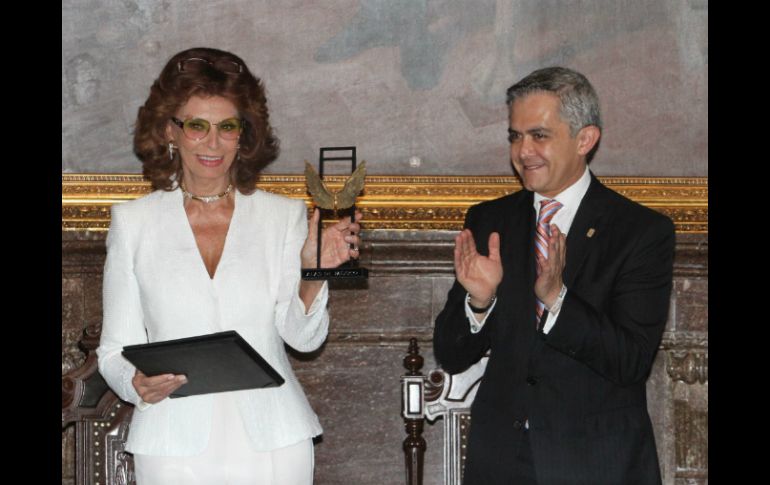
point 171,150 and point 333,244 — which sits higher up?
point 171,150

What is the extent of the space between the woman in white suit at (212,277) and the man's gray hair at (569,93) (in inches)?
33.2

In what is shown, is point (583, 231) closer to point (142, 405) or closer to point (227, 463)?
point (227, 463)

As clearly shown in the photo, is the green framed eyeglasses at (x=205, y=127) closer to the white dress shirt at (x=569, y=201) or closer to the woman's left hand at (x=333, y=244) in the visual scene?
the woman's left hand at (x=333, y=244)

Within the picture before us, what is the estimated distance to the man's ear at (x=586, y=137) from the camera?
413 centimetres

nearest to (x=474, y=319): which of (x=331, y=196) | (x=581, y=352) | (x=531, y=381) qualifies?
(x=531, y=381)

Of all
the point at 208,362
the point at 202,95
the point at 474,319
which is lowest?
the point at 208,362

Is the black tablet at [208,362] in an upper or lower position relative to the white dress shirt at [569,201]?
lower

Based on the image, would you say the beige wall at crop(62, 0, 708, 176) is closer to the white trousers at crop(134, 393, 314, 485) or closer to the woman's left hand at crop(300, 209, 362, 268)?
the woman's left hand at crop(300, 209, 362, 268)

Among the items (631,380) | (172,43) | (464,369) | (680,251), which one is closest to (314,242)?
(464,369)

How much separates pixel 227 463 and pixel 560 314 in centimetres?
121

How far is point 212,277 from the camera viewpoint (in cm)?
396

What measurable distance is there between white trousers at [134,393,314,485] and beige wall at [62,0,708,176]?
1.69 m

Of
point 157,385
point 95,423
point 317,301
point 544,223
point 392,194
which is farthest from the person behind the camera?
point 392,194

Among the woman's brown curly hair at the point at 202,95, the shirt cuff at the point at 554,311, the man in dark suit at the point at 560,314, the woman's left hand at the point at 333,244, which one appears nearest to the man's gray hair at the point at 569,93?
the man in dark suit at the point at 560,314
